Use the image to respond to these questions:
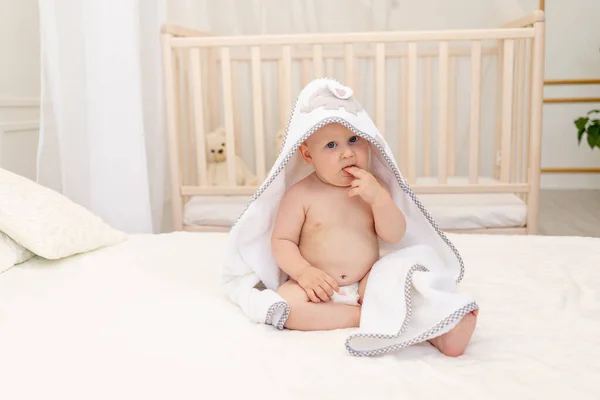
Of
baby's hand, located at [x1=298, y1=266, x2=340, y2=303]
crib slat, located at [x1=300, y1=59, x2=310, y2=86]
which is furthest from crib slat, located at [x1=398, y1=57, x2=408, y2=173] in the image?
baby's hand, located at [x1=298, y1=266, x2=340, y2=303]

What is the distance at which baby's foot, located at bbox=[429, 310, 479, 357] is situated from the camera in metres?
0.82

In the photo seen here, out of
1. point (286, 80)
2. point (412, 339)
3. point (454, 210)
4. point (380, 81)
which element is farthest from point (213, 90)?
point (412, 339)

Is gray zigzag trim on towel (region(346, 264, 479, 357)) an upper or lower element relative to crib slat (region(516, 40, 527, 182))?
lower

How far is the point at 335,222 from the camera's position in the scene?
106cm

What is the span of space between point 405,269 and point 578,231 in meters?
2.12

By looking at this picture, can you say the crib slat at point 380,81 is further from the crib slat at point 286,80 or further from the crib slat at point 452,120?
the crib slat at point 452,120

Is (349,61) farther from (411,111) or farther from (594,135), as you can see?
(594,135)

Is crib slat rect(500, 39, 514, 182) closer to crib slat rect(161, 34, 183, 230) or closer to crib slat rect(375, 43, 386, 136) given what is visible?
crib slat rect(375, 43, 386, 136)

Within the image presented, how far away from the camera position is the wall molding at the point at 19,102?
7.39 feet

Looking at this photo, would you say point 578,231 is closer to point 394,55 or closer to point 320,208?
point 394,55

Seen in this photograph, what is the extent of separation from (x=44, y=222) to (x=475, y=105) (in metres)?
1.44

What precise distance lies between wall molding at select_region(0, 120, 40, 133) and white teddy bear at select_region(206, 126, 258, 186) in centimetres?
69

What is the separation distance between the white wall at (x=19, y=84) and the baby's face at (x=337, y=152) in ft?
5.37

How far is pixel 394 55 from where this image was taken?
2.86 meters
